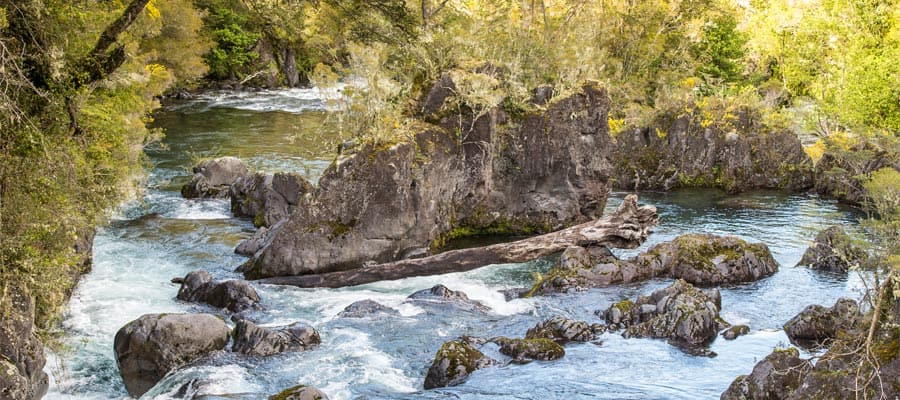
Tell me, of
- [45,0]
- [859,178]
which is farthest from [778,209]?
[45,0]

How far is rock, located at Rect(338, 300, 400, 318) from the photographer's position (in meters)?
17.3

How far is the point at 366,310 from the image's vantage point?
1752 cm

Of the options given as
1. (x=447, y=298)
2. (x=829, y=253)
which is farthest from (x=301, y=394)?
(x=829, y=253)

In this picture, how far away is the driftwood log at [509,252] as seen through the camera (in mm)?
19594

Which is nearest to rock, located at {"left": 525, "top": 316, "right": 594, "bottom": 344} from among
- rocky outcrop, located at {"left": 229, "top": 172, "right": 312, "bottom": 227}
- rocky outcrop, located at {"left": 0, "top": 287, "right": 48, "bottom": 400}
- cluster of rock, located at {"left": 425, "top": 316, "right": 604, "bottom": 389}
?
cluster of rock, located at {"left": 425, "top": 316, "right": 604, "bottom": 389}

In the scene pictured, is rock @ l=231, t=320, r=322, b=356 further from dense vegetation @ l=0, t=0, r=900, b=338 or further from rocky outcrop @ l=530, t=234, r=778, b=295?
rocky outcrop @ l=530, t=234, r=778, b=295

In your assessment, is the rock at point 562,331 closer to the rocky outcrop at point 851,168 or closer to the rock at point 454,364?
the rock at point 454,364

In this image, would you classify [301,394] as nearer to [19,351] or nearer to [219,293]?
[19,351]

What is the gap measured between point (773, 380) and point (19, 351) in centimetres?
1095

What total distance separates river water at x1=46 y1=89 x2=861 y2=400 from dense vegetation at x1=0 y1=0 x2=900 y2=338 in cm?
206

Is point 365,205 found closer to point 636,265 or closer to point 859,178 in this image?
point 636,265

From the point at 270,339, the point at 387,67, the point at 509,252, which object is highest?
the point at 387,67

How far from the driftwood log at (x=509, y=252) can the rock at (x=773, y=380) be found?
8095 mm

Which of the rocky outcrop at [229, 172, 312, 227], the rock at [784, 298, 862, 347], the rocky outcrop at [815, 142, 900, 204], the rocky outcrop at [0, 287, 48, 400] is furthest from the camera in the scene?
the rocky outcrop at [815, 142, 900, 204]
